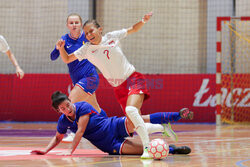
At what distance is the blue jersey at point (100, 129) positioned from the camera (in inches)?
190

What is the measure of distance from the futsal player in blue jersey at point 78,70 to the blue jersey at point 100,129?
1871 millimetres

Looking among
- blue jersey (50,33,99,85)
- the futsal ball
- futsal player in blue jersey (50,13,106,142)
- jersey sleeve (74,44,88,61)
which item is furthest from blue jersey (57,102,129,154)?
blue jersey (50,33,99,85)

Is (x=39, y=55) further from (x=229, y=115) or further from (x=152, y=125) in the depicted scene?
(x=152, y=125)

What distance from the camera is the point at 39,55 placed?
1495cm

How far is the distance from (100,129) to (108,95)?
763cm

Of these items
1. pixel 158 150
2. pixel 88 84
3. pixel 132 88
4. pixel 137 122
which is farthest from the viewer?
pixel 88 84

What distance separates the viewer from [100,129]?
191 inches

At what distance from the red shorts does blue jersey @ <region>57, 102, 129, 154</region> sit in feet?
1.81

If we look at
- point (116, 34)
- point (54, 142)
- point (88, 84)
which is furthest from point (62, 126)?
point (88, 84)

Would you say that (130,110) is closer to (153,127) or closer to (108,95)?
(153,127)

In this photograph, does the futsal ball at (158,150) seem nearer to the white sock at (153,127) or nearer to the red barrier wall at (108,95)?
the white sock at (153,127)

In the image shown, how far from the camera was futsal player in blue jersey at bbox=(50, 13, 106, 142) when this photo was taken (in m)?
6.81

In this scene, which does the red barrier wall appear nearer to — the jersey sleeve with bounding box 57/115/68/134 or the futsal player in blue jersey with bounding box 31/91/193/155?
the futsal player in blue jersey with bounding box 31/91/193/155

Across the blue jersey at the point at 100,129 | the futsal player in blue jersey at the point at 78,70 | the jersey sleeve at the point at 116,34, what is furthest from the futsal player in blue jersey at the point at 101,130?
the futsal player in blue jersey at the point at 78,70
